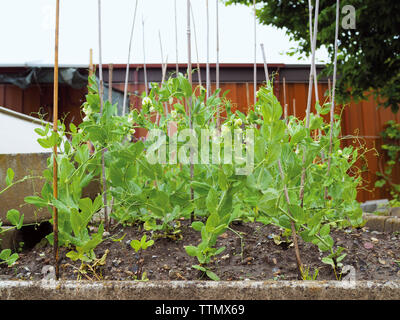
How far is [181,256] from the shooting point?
1088mm

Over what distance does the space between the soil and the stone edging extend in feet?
0.74

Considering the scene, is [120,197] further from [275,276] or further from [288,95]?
[288,95]

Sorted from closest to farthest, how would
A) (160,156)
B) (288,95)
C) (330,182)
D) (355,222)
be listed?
1. (160,156)
2. (330,182)
3. (355,222)
4. (288,95)

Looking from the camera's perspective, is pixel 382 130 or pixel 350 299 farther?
pixel 382 130

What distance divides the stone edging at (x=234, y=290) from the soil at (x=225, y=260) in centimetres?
23

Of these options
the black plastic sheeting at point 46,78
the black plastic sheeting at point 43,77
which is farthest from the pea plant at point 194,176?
the black plastic sheeting at point 43,77

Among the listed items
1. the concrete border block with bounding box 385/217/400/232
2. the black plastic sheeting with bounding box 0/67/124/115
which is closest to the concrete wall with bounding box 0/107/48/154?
the concrete border block with bounding box 385/217/400/232

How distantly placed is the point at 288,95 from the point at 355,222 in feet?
15.0

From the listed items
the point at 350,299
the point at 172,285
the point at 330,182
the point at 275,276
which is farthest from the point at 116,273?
the point at 330,182

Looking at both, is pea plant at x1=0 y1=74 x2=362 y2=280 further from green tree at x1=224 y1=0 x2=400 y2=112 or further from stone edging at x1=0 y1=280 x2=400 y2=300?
green tree at x1=224 y1=0 x2=400 y2=112

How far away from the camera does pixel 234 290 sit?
2.42 ft

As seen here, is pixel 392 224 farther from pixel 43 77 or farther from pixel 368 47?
pixel 43 77

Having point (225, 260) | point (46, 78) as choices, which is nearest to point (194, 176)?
point (225, 260)

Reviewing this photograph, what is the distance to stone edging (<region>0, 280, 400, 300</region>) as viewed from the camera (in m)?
0.74
